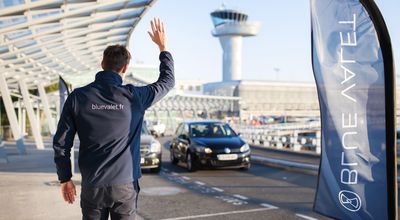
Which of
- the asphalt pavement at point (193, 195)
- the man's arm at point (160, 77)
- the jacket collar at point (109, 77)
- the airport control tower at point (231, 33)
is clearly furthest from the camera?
the airport control tower at point (231, 33)

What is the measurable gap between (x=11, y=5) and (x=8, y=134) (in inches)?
859

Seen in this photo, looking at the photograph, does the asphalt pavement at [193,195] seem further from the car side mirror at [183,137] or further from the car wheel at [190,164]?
the car side mirror at [183,137]

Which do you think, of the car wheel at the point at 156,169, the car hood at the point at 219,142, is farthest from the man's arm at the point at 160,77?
the car wheel at the point at 156,169

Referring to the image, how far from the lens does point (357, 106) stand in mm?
3883

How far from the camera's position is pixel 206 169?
14289mm

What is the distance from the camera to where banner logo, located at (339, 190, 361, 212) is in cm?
398

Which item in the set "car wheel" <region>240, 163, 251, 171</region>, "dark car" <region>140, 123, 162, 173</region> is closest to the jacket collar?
"dark car" <region>140, 123, 162, 173</region>

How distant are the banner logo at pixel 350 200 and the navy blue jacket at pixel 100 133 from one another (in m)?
1.77

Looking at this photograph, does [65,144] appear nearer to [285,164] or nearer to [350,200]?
[350,200]

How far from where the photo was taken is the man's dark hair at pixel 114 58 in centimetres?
355

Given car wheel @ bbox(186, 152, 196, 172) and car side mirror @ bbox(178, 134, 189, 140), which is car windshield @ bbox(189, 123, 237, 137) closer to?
car side mirror @ bbox(178, 134, 189, 140)

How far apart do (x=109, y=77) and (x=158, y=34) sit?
69cm

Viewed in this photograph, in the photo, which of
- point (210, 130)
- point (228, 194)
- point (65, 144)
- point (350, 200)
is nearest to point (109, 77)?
point (65, 144)

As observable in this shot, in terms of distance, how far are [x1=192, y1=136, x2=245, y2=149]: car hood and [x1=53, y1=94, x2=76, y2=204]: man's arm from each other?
10.3 metres
